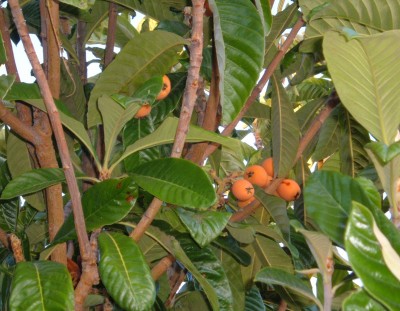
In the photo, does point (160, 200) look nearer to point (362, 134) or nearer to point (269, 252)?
point (269, 252)

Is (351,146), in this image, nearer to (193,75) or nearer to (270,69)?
(270,69)

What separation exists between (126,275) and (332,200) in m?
0.31

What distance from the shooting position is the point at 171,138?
39.9 inches

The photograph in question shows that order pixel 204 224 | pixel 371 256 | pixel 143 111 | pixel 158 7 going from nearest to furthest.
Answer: pixel 371 256, pixel 204 224, pixel 143 111, pixel 158 7

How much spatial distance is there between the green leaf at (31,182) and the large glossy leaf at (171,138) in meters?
0.09

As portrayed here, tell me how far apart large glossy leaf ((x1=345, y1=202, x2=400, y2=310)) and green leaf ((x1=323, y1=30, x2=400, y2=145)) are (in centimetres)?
23

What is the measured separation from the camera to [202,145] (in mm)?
1154

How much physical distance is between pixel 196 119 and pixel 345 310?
2.75 feet

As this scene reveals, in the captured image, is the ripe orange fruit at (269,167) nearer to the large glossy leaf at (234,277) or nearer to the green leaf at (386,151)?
the large glossy leaf at (234,277)

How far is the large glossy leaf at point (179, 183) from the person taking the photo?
35.7 inches

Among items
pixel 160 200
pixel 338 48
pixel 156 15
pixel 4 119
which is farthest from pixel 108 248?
pixel 156 15

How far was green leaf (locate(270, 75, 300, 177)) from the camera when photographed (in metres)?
1.23

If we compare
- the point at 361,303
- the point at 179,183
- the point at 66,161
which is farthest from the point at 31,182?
the point at 361,303

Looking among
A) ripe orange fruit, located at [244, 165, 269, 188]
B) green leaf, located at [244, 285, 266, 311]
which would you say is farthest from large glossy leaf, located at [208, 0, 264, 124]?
green leaf, located at [244, 285, 266, 311]
